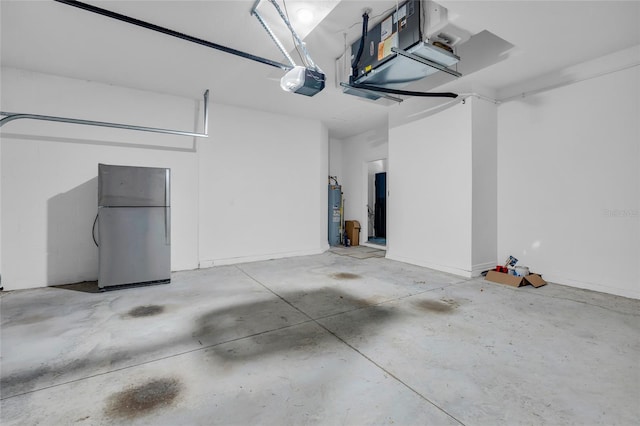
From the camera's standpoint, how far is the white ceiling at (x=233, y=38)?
2.52 meters

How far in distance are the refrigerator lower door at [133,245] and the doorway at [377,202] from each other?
5288mm

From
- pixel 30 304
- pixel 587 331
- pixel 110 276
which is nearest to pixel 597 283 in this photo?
pixel 587 331

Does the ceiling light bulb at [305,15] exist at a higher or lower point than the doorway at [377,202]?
higher

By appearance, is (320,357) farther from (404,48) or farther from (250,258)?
(250,258)

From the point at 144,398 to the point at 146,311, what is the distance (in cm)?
151

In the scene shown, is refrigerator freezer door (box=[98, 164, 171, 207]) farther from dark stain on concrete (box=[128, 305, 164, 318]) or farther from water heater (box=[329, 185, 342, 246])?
water heater (box=[329, 185, 342, 246])

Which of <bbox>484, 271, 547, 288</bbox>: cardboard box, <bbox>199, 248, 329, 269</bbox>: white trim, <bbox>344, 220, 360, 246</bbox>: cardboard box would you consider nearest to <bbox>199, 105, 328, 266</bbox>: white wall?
<bbox>199, 248, 329, 269</bbox>: white trim

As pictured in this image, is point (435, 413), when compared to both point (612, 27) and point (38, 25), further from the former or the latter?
point (38, 25)

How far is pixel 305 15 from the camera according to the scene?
255 centimetres

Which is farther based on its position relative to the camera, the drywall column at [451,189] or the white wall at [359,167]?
the white wall at [359,167]

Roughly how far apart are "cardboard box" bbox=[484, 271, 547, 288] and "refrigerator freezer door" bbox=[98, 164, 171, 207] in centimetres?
467

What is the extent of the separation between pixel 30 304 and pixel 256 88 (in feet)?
12.7

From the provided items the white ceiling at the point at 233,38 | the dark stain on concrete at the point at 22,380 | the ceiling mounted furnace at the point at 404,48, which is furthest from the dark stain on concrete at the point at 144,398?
the ceiling mounted furnace at the point at 404,48

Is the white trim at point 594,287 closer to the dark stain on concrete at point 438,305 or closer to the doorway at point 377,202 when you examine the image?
the dark stain on concrete at point 438,305
